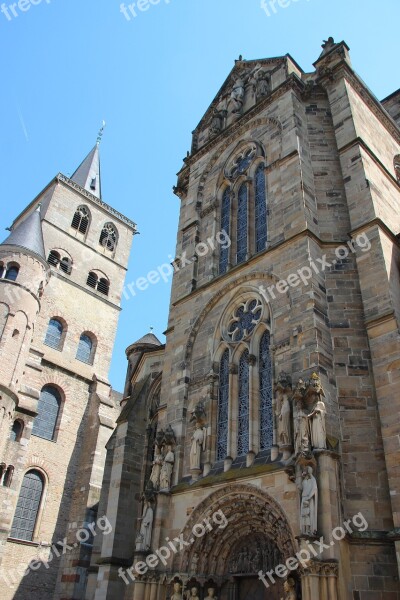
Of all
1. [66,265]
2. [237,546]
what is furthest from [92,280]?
[237,546]

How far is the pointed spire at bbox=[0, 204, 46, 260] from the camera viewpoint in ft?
86.6

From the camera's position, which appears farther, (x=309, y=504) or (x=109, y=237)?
(x=109, y=237)

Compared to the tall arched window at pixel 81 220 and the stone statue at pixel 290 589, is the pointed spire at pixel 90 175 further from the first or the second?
the stone statue at pixel 290 589

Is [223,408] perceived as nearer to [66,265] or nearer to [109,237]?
[66,265]

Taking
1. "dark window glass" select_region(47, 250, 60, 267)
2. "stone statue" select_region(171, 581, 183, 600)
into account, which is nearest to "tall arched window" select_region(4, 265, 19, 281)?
"dark window glass" select_region(47, 250, 60, 267)

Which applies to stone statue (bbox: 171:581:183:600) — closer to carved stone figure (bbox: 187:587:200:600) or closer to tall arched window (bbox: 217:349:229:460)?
carved stone figure (bbox: 187:587:200:600)

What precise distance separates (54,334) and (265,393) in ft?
64.3

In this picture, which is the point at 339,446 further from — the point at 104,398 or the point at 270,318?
the point at 104,398

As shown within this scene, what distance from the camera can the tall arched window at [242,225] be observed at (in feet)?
49.0

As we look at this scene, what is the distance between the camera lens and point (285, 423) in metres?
9.99

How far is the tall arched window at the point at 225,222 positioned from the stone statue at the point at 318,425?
21.1 feet

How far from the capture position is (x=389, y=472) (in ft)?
29.6

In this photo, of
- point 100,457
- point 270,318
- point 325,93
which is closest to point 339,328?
point 270,318

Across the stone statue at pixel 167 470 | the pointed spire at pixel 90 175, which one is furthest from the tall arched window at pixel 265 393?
the pointed spire at pixel 90 175
